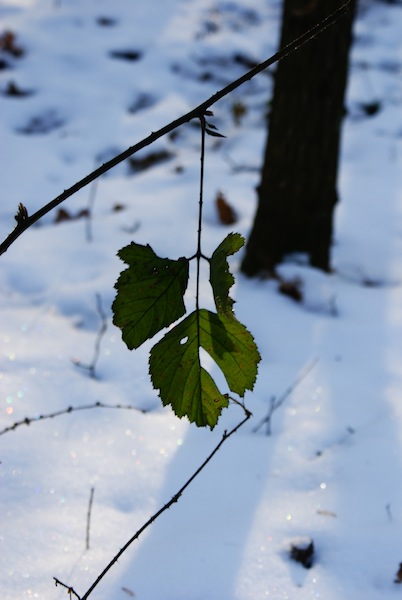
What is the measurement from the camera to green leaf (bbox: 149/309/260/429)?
A: 27.9 inches

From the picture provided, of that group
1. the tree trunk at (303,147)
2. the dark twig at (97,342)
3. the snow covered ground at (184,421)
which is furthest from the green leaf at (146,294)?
the tree trunk at (303,147)

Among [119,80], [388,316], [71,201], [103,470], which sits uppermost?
[119,80]

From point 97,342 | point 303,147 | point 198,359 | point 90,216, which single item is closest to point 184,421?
point 97,342

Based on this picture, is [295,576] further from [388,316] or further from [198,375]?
[388,316]

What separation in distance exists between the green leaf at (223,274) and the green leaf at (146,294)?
4 cm

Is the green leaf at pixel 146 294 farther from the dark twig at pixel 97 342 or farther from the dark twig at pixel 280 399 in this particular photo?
the dark twig at pixel 97 342

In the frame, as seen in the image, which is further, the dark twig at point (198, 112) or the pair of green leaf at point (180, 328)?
the pair of green leaf at point (180, 328)

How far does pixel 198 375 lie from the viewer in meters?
0.74

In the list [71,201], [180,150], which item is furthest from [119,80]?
[71,201]

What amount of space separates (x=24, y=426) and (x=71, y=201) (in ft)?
7.30

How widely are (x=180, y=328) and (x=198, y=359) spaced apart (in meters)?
0.05

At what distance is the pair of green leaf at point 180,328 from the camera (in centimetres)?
69

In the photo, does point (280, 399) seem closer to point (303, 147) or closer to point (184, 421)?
point (184, 421)

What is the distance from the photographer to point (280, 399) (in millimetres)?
1778
